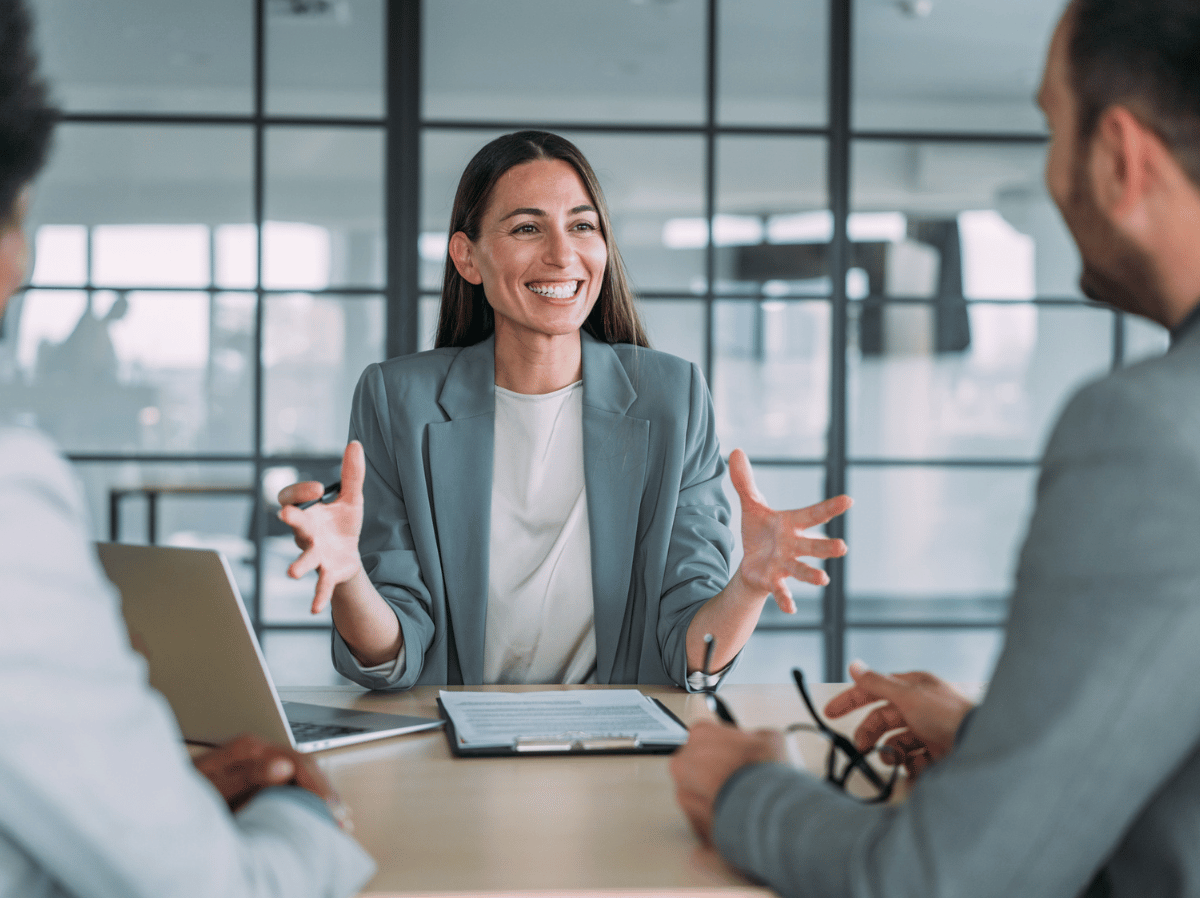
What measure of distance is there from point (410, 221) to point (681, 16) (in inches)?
46.2

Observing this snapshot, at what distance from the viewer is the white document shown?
112cm

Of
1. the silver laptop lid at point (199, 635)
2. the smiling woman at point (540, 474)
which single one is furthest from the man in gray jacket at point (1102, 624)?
the smiling woman at point (540, 474)

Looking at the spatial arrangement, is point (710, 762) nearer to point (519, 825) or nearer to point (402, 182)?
point (519, 825)

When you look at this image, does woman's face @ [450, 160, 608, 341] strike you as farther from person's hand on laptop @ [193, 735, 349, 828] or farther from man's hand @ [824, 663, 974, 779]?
person's hand on laptop @ [193, 735, 349, 828]

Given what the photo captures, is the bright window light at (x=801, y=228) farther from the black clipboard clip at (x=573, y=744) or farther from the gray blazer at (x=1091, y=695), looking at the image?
the gray blazer at (x=1091, y=695)

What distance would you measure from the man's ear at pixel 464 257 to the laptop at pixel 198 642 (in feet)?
3.24

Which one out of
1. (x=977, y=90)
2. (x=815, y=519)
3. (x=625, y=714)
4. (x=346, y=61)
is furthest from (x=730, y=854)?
(x=977, y=90)

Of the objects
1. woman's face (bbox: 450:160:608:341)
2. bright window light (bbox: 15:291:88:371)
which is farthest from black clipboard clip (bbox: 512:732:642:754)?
bright window light (bbox: 15:291:88:371)

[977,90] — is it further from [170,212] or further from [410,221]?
[170,212]

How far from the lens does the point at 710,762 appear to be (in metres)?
0.88

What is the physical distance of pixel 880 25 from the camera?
3.63m

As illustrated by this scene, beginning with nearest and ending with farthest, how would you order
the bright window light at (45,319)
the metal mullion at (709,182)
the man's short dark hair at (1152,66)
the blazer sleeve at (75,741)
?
1. the blazer sleeve at (75,741)
2. the man's short dark hair at (1152,66)
3. the bright window light at (45,319)
4. the metal mullion at (709,182)

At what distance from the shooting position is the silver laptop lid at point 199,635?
1021mm

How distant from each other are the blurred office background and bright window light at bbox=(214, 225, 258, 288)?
0.03 ft
